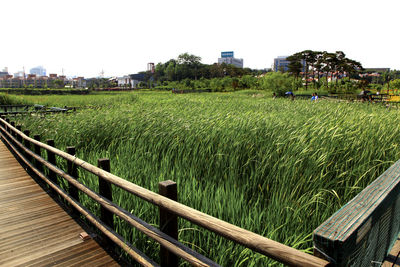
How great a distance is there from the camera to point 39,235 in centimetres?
336

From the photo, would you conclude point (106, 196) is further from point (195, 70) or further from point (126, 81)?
point (126, 81)

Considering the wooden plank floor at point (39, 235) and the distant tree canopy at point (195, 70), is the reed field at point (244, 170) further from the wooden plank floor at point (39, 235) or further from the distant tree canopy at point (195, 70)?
the distant tree canopy at point (195, 70)

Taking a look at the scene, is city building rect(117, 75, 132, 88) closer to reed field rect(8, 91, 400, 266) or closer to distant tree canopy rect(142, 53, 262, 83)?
distant tree canopy rect(142, 53, 262, 83)

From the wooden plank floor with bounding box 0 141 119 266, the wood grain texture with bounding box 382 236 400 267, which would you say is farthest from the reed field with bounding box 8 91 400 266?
the wood grain texture with bounding box 382 236 400 267

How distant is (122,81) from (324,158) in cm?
17566

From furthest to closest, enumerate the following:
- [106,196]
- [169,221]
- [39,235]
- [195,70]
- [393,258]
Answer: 1. [195,70]
2. [39,235]
3. [106,196]
4. [393,258]
5. [169,221]

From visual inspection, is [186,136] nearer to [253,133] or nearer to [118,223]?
[253,133]

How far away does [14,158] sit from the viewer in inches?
288

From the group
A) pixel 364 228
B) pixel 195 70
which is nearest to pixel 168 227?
A: pixel 364 228

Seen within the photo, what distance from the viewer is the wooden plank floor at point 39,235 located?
285 centimetres

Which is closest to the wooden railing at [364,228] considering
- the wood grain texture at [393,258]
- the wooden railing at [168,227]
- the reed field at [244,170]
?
the wooden railing at [168,227]

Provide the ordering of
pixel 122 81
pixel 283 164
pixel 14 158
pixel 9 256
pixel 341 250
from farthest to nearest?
pixel 122 81, pixel 14 158, pixel 283 164, pixel 9 256, pixel 341 250

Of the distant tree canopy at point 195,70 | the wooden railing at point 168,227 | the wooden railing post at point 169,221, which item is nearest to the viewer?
the wooden railing at point 168,227

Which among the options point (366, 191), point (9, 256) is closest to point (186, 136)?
point (9, 256)
